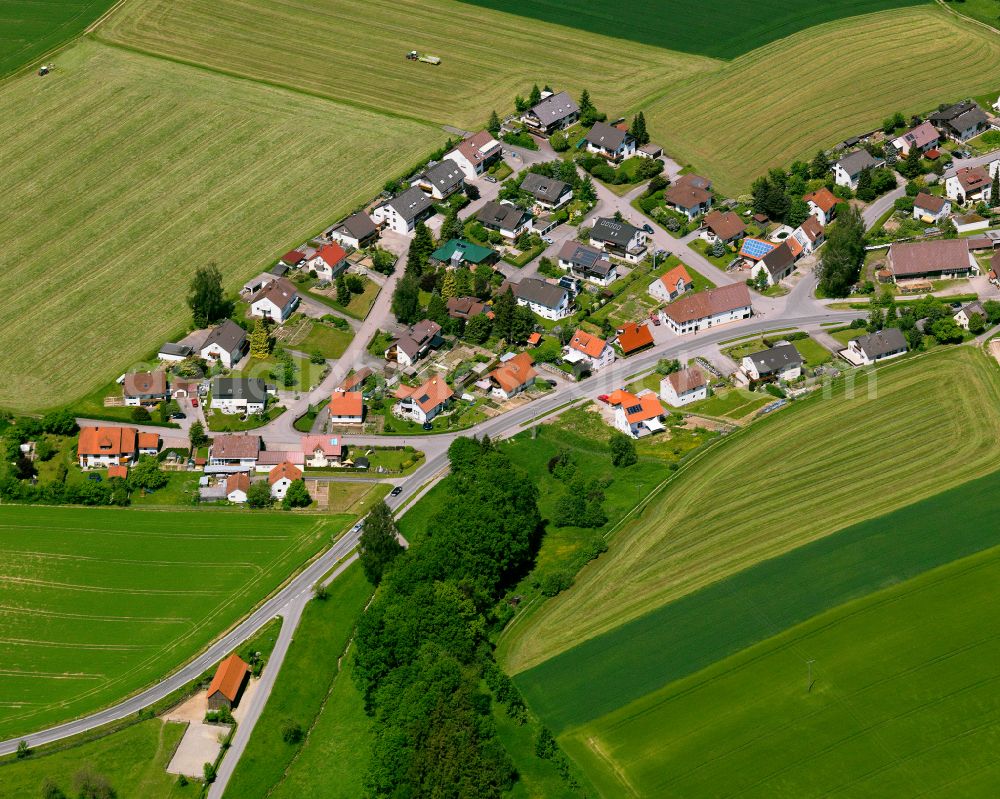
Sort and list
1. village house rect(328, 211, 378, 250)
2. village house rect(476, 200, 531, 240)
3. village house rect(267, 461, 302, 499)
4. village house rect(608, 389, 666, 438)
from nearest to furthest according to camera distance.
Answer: village house rect(267, 461, 302, 499) → village house rect(608, 389, 666, 438) → village house rect(328, 211, 378, 250) → village house rect(476, 200, 531, 240)

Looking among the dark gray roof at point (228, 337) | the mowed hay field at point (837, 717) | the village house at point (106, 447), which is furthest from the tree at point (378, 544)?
A: the dark gray roof at point (228, 337)

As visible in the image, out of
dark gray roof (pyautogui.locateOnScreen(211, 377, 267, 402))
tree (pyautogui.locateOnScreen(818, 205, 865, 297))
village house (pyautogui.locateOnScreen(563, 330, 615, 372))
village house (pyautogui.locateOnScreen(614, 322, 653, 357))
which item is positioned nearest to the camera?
dark gray roof (pyautogui.locateOnScreen(211, 377, 267, 402))

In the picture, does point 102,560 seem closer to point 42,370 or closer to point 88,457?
point 88,457

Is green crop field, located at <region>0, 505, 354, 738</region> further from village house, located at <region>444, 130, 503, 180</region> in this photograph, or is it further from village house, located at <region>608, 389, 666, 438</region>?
village house, located at <region>444, 130, 503, 180</region>

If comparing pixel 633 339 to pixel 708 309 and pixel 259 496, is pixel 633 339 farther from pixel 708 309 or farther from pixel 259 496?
pixel 259 496

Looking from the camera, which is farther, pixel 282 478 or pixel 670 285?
pixel 670 285

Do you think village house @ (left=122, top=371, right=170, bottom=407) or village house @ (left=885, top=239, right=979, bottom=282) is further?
village house @ (left=885, top=239, right=979, bottom=282)

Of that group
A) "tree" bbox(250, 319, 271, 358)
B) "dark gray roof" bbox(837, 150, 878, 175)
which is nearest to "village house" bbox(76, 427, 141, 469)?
"tree" bbox(250, 319, 271, 358)

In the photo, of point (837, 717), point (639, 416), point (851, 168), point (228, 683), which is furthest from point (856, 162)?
point (228, 683)
